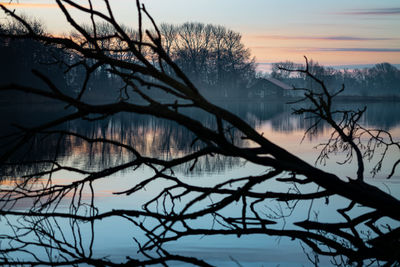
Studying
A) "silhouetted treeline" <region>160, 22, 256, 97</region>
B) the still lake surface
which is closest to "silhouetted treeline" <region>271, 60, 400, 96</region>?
"silhouetted treeline" <region>160, 22, 256, 97</region>

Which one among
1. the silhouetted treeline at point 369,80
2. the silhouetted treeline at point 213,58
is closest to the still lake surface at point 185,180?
the silhouetted treeline at point 213,58

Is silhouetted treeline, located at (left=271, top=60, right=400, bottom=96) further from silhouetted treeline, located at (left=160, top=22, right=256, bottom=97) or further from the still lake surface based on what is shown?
the still lake surface

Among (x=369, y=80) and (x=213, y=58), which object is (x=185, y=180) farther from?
(x=369, y=80)

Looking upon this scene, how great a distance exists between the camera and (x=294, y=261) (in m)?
7.47

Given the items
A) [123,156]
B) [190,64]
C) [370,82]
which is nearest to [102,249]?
[123,156]

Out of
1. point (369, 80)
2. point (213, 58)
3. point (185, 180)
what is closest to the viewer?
point (185, 180)

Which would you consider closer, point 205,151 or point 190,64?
point 205,151

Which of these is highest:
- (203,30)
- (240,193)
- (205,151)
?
(203,30)

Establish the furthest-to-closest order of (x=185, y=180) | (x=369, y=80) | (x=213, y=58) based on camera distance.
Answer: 1. (x=369, y=80)
2. (x=213, y=58)
3. (x=185, y=180)

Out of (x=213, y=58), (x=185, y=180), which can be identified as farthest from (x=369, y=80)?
(x=185, y=180)

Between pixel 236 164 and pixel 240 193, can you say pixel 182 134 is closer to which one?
pixel 236 164

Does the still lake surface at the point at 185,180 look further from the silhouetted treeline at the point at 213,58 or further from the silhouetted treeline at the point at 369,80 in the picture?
the silhouetted treeline at the point at 369,80

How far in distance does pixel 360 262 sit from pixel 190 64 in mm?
81513

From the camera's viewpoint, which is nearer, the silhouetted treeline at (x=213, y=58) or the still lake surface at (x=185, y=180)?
the still lake surface at (x=185, y=180)
